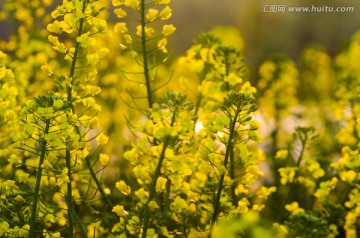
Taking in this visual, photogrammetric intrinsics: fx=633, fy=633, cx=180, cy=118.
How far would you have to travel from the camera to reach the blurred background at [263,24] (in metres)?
19.5

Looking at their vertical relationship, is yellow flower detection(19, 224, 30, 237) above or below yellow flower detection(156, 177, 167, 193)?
below

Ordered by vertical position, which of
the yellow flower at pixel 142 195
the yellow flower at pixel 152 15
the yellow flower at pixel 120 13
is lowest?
the yellow flower at pixel 142 195

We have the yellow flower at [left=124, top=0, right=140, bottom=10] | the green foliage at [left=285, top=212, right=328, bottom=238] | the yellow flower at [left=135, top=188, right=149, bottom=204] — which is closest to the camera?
the green foliage at [left=285, top=212, right=328, bottom=238]

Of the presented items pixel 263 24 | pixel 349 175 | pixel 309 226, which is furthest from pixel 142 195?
pixel 263 24

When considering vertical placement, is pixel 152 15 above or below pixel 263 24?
below

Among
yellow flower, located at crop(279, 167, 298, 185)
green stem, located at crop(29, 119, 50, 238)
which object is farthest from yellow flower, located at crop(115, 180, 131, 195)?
yellow flower, located at crop(279, 167, 298, 185)

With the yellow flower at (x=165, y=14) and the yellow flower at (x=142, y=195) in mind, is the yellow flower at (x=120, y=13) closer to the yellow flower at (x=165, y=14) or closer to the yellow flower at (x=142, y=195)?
the yellow flower at (x=165, y=14)

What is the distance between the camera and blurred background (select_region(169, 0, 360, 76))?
19.5m

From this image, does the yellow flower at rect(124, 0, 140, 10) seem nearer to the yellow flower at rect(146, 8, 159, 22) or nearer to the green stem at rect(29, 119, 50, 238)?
the yellow flower at rect(146, 8, 159, 22)

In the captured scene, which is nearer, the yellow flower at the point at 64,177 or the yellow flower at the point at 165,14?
the yellow flower at the point at 64,177

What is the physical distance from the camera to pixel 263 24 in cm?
2034

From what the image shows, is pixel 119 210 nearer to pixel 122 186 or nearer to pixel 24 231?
pixel 122 186

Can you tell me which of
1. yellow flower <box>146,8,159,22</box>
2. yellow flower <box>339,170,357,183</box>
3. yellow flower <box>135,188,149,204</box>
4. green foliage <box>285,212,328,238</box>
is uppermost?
yellow flower <box>146,8,159,22</box>

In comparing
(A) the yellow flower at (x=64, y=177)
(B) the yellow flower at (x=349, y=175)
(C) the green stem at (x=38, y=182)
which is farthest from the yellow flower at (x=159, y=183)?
(B) the yellow flower at (x=349, y=175)
